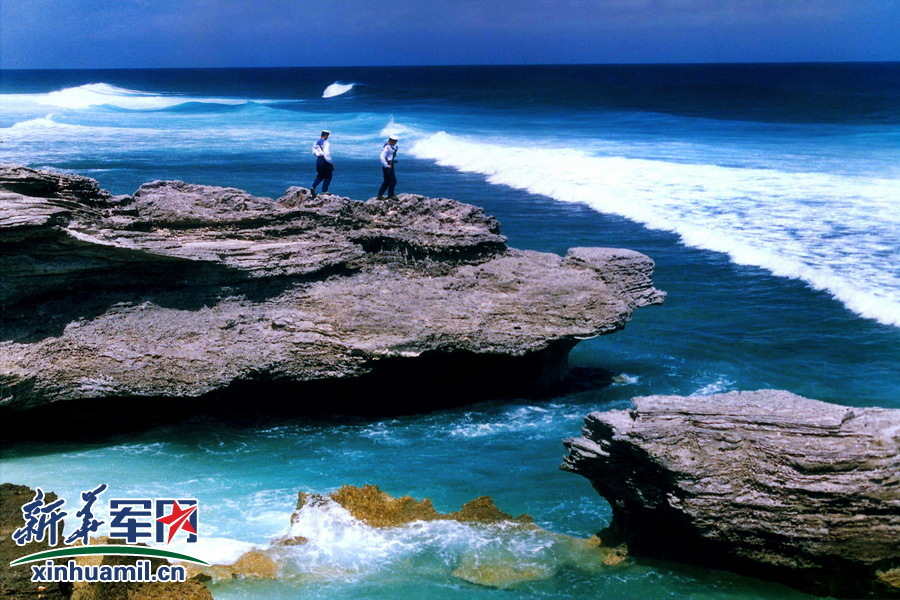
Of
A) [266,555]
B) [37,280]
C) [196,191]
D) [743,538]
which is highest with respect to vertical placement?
[196,191]

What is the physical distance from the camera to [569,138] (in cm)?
5272

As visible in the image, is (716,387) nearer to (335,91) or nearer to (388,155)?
(388,155)

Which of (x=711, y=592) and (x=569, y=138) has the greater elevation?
(x=569, y=138)

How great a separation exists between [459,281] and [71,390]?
5.02 metres

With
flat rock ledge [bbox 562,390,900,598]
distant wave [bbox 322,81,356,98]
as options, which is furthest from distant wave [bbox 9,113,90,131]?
distant wave [bbox 322,81,356,98]

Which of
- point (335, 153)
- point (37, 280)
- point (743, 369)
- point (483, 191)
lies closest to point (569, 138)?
point (335, 153)

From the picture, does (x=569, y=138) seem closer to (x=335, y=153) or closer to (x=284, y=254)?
(x=335, y=153)

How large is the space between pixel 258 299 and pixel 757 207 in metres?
20.0

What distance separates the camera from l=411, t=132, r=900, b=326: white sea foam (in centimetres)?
1981

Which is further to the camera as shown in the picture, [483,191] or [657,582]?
[483,191]

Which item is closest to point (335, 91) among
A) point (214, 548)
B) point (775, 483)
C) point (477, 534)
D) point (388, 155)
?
point (388, 155)

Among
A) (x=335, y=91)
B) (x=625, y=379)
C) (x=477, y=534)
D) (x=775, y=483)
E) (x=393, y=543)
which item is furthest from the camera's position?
(x=335, y=91)

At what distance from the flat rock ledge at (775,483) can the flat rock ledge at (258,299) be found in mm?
3915

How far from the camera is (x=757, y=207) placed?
27922 mm
